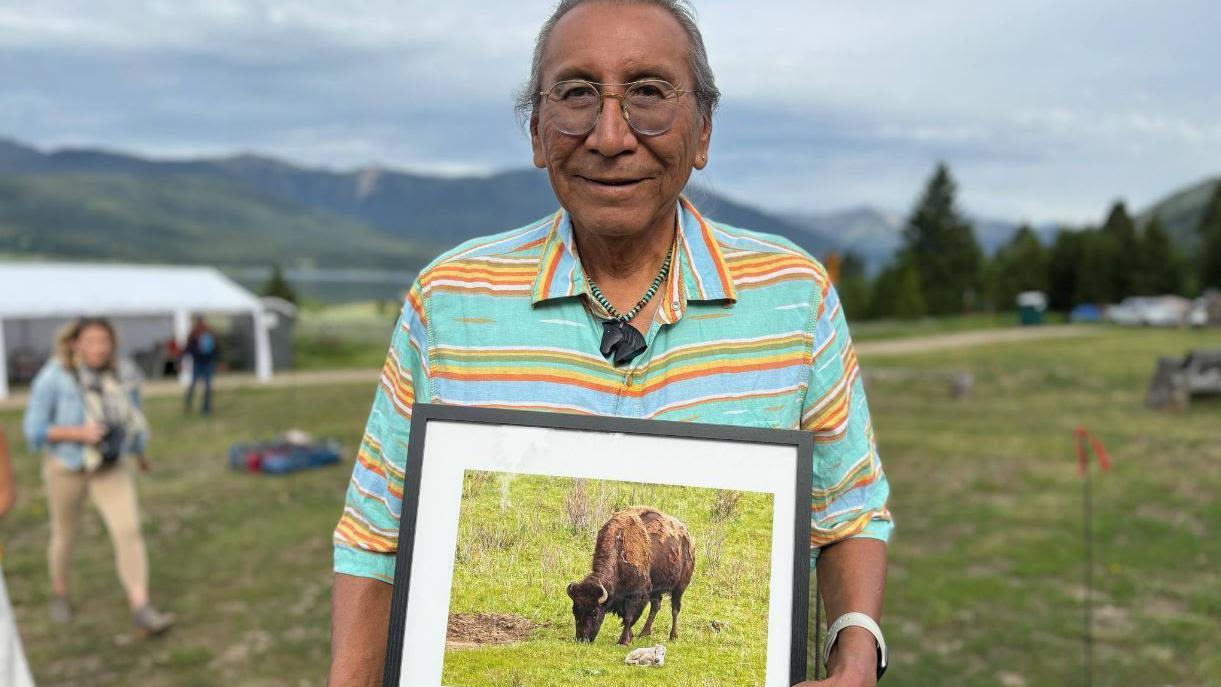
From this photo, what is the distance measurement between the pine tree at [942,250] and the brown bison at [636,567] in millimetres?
69953

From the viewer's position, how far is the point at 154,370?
2975 cm

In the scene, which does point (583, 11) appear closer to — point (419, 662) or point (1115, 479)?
point (419, 662)

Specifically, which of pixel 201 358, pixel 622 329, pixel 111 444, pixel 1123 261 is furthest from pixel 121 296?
pixel 1123 261

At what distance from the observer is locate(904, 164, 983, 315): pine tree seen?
227ft

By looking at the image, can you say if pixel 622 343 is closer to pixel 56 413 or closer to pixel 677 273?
pixel 677 273

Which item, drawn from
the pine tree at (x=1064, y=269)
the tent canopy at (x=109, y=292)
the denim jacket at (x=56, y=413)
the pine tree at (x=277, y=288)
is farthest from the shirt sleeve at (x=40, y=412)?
the pine tree at (x=277, y=288)

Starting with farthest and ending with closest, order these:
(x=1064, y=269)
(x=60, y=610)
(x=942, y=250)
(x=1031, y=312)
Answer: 1. (x=942, y=250)
2. (x=1064, y=269)
3. (x=1031, y=312)
4. (x=60, y=610)

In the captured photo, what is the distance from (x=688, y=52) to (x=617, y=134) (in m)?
0.23

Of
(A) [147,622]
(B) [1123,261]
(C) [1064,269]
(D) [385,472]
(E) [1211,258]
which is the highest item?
(E) [1211,258]

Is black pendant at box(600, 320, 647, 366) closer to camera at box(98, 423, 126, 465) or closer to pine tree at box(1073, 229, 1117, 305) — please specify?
camera at box(98, 423, 126, 465)

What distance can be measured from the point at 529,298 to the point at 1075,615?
7.04 meters

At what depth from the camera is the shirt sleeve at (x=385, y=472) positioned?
1.71m

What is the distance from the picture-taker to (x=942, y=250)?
2820 inches

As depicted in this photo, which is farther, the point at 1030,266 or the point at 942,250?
the point at 942,250
